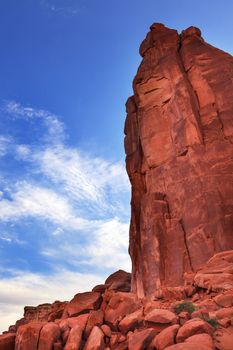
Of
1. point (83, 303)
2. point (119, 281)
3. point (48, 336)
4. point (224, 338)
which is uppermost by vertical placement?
point (119, 281)

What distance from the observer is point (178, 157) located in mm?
29109

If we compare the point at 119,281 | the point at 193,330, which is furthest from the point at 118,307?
the point at 119,281

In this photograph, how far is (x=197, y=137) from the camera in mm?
28500

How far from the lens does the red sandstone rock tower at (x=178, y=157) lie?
994 inches

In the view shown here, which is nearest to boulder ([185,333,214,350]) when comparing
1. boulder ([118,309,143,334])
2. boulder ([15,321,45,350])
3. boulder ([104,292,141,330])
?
boulder ([118,309,143,334])

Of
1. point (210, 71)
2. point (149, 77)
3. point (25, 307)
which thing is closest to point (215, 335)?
point (210, 71)

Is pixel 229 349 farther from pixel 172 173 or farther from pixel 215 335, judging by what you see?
pixel 172 173

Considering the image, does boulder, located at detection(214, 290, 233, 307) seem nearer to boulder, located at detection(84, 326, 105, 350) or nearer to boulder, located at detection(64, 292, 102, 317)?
boulder, located at detection(84, 326, 105, 350)

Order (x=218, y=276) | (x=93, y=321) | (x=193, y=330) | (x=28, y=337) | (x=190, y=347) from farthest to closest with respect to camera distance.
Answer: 1. (x=218, y=276)
2. (x=93, y=321)
3. (x=28, y=337)
4. (x=193, y=330)
5. (x=190, y=347)

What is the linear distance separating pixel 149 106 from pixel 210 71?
668cm

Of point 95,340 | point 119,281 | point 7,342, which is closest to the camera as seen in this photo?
point 95,340

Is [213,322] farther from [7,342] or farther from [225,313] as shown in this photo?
[7,342]

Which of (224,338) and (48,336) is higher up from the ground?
(48,336)

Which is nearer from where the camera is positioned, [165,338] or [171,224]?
[165,338]
